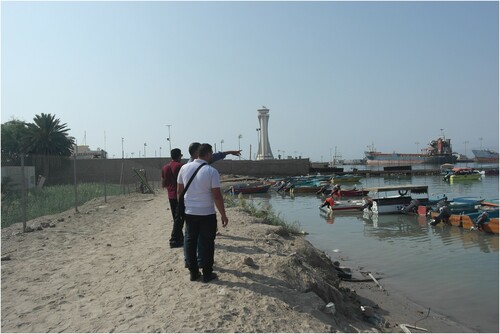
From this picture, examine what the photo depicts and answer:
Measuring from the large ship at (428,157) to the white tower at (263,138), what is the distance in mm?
35665

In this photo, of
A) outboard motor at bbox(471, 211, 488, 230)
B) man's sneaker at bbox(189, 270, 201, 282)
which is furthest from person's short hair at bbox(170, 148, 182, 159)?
outboard motor at bbox(471, 211, 488, 230)

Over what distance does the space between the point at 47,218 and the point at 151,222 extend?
158 inches

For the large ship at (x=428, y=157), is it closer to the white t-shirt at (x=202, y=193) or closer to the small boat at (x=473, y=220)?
the small boat at (x=473, y=220)

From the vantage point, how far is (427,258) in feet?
45.9

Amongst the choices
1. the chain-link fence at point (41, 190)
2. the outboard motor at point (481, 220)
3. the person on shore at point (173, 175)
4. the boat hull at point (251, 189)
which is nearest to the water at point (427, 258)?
the outboard motor at point (481, 220)

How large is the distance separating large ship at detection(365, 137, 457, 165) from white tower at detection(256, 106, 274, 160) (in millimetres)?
35665

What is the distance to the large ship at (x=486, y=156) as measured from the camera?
404 feet

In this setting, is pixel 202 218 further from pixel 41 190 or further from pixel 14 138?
pixel 14 138

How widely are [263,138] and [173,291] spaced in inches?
3484

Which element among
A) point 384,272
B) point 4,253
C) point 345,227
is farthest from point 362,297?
point 345,227

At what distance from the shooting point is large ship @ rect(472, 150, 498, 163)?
12323 cm

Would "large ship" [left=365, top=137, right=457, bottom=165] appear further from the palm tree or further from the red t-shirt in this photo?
the red t-shirt

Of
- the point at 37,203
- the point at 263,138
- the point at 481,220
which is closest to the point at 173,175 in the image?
the point at 37,203

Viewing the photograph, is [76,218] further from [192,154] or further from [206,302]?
[206,302]
